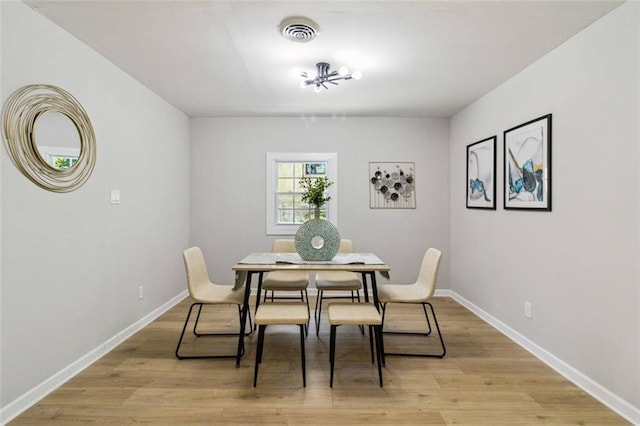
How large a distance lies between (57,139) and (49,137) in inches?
2.5

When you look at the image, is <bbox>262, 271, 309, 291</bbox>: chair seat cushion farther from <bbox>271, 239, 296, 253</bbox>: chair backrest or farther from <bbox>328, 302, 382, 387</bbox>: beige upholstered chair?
<bbox>328, 302, 382, 387</bbox>: beige upholstered chair

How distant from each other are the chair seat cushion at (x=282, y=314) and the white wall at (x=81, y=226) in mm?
1326

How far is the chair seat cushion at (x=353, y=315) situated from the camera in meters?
2.33

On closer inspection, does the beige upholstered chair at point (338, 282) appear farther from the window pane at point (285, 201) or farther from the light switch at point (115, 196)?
the light switch at point (115, 196)

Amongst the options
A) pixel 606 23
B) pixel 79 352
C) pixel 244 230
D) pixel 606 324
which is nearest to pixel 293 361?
pixel 79 352

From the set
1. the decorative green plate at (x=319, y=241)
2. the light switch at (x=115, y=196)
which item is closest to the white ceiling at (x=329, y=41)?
the light switch at (x=115, y=196)

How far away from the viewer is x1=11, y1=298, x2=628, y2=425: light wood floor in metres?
2.02

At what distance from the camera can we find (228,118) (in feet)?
15.6

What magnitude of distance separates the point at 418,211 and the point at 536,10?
2900mm

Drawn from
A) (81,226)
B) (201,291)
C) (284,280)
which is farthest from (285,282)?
(81,226)

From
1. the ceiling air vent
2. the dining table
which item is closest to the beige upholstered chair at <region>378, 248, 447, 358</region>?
the dining table

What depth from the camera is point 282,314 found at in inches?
94.4

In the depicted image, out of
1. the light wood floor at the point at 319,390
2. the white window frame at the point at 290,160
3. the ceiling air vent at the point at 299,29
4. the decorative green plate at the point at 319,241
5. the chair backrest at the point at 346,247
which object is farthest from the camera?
the white window frame at the point at 290,160

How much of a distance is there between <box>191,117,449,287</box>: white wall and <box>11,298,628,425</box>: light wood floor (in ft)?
5.90
